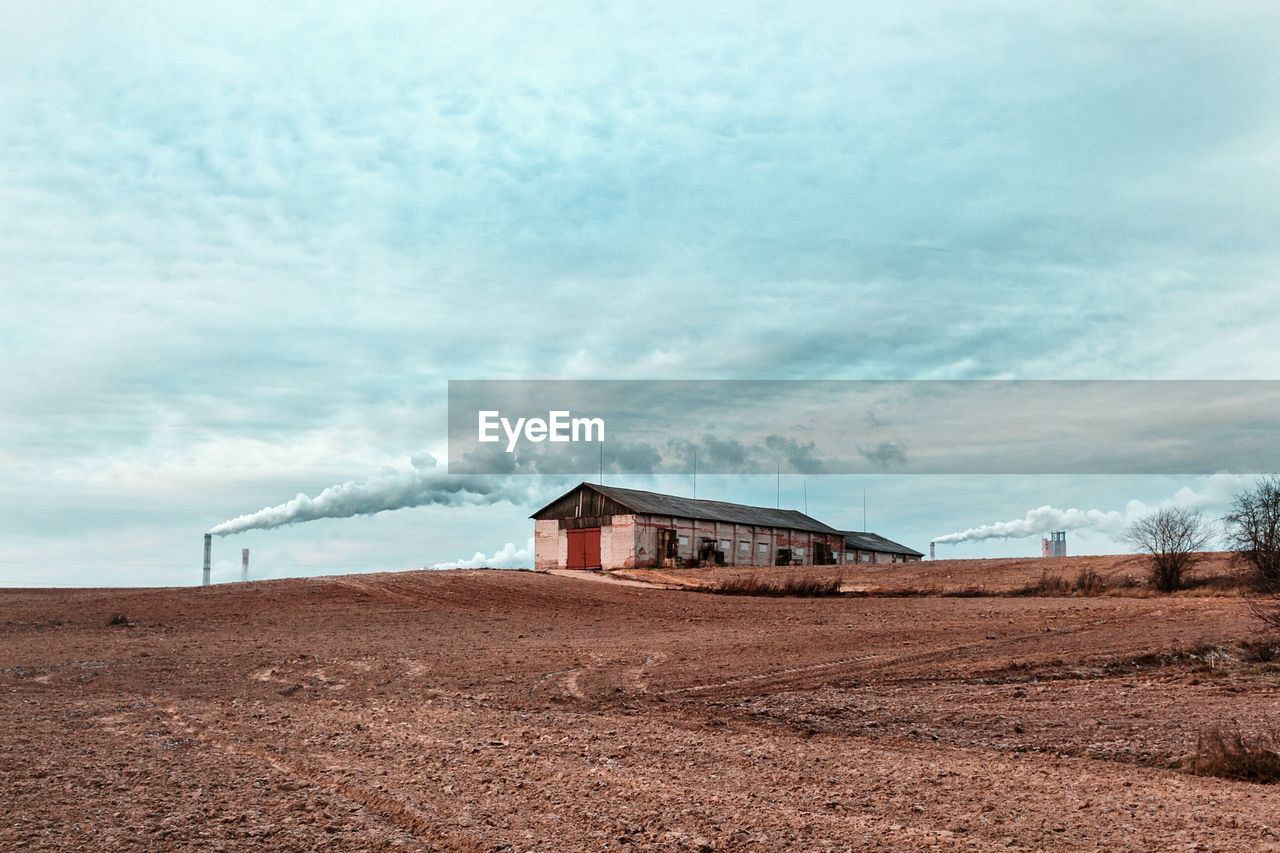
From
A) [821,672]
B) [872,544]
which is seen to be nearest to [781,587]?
[821,672]

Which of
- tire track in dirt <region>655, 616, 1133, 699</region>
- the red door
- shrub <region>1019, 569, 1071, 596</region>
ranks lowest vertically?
tire track in dirt <region>655, 616, 1133, 699</region>

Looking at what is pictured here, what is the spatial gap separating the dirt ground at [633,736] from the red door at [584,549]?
97.5 ft

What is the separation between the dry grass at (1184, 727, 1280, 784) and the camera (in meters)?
9.46

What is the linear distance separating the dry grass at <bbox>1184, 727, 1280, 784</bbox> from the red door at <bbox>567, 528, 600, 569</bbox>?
4500 centimetres

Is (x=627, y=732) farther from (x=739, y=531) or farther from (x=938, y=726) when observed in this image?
(x=739, y=531)

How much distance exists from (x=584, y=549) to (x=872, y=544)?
29.7m

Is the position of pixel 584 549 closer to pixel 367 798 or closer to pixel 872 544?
pixel 872 544

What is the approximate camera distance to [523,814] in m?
8.09

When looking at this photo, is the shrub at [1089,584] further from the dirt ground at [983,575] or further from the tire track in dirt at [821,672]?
the tire track in dirt at [821,672]

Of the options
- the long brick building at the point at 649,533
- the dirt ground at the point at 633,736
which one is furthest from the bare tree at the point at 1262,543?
the long brick building at the point at 649,533

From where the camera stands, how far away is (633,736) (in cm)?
1124

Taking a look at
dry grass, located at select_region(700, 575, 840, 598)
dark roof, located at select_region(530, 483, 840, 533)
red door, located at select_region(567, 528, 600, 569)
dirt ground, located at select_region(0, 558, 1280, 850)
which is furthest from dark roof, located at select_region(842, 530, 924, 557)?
dirt ground, located at select_region(0, 558, 1280, 850)

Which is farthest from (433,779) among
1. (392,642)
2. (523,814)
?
(392,642)

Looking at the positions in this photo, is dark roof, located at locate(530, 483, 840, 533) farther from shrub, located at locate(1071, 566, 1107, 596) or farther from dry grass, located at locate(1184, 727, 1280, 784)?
dry grass, located at locate(1184, 727, 1280, 784)
